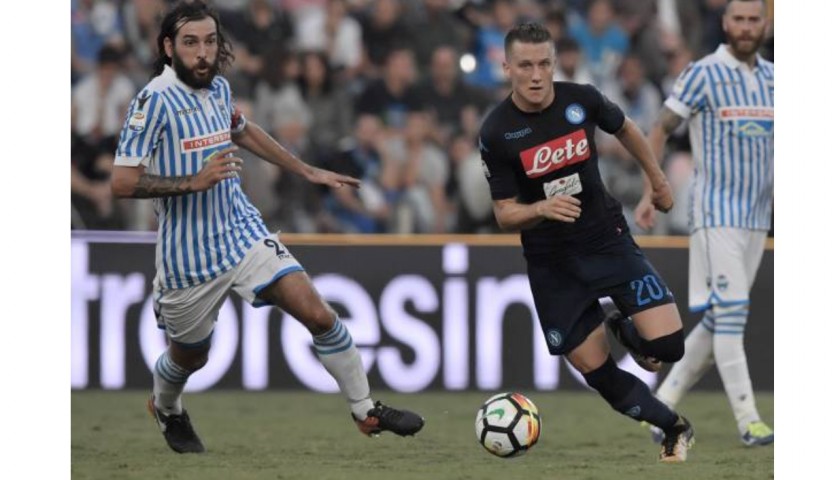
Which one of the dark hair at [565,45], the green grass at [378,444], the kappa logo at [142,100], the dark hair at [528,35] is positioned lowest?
the green grass at [378,444]

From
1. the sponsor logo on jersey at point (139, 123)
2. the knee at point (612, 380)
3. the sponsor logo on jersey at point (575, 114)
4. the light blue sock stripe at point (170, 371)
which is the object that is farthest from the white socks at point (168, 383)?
the sponsor logo on jersey at point (575, 114)

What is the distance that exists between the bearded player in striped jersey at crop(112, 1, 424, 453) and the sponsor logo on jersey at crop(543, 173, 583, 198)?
36.6 inches

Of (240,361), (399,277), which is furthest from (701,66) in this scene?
(240,361)

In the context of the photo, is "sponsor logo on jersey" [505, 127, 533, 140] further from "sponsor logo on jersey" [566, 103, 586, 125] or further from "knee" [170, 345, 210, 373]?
"knee" [170, 345, 210, 373]

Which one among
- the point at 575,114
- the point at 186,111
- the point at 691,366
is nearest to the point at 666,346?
the point at 575,114

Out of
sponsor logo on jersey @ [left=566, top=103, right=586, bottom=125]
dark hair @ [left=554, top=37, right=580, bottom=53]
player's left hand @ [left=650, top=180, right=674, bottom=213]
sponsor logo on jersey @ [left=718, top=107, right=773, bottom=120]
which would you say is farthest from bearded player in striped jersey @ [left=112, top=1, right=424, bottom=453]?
dark hair @ [left=554, top=37, right=580, bottom=53]

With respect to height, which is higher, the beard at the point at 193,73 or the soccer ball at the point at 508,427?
the beard at the point at 193,73

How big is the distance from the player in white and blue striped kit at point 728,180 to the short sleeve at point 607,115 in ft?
4.60

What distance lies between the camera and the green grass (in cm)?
794

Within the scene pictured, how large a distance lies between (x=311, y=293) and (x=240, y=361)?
143 inches

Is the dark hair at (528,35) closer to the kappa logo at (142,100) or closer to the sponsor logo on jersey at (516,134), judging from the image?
the sponsor logo on jersey at (516,134)

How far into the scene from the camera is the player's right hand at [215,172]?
25.8ft
